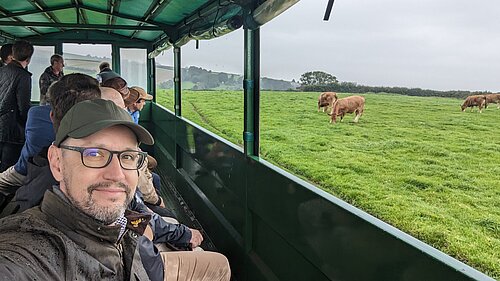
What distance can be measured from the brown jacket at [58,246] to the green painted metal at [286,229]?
2.92 ft

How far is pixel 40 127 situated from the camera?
2.25m

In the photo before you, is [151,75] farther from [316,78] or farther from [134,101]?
[316,78]

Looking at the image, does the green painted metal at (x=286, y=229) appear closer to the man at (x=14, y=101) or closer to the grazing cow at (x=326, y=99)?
the grazing cow at (x=326, y=99)

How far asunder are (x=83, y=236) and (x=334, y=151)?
328 cm

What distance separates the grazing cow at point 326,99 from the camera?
11.4 ft

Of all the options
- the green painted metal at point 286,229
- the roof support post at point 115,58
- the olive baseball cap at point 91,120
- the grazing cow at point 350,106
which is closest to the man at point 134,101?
the green painted metal at point 286,229

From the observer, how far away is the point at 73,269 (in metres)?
1.06

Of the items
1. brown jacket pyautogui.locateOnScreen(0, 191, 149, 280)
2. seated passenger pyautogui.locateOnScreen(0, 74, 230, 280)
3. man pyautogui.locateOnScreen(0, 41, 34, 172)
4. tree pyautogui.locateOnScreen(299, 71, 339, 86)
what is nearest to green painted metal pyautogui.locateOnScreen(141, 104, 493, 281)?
seated passenger pyautogui.locateOnScreen(0, 74, 230, 280)

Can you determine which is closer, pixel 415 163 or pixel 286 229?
pixel 286 229

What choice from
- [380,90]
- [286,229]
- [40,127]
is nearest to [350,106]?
[380,90]

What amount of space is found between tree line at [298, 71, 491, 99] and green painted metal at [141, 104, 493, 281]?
29.3 inches

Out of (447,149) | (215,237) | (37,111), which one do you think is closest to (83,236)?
(37,111)

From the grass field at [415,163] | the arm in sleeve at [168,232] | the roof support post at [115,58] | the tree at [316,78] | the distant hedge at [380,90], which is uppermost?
the roof support post at [115,58]

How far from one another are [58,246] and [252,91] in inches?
86.0
